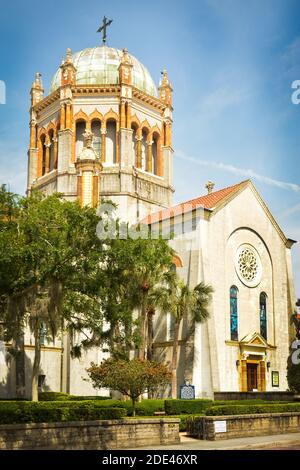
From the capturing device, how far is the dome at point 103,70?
54.2 metres

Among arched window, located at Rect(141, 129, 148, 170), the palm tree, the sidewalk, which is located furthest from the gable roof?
arched window, located at Rect(141, 129, 148, 170)

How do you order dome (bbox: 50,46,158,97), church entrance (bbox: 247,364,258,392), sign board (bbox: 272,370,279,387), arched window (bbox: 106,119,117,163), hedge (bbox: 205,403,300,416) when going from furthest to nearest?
dome (bbox: 50,46,158,97) < arched window (bbox: 106,119,117,163) < sign board (bbox: 272,370,279,387) < church entrance (bbox: 247,364,258,392) < hedge (bbox: 205,403,300,416)

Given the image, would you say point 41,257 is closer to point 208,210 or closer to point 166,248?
point 166,248

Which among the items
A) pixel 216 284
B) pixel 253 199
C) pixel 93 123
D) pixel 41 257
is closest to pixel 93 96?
pixel 93 123

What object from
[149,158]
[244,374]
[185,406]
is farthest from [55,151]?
[185,406]

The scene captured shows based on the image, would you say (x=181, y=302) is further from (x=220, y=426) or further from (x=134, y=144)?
(x=134, y=144)

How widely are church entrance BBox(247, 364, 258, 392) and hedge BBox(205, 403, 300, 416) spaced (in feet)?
41.2

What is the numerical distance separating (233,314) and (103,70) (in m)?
26.0

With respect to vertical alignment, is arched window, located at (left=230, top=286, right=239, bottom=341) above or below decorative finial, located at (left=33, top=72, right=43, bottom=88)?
below

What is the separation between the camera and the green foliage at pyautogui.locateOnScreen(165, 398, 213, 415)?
28994 mm

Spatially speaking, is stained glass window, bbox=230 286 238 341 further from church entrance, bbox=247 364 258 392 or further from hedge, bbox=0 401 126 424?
hedge, bbox=0 401 126 424

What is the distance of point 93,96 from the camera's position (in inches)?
2069

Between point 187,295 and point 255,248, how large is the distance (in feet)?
33.2

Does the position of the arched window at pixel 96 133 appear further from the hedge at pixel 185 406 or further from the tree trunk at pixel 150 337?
the hedge at pixel 185 406
